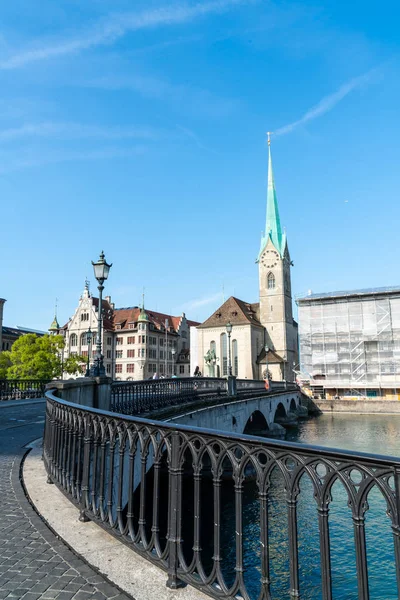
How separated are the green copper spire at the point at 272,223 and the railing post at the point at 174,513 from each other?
265 feet

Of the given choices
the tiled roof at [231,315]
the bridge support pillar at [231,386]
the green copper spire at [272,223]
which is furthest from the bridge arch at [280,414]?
the green copper spire at [272,223]

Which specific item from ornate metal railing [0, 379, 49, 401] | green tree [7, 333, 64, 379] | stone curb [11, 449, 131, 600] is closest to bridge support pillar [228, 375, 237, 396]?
ornate metal railing [0, 379, 49, 401]

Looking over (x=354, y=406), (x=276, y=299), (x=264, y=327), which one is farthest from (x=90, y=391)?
(x=276, y=299)

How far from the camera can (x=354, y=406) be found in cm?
5319

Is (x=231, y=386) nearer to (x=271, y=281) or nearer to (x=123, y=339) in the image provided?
(x=123, y=339)

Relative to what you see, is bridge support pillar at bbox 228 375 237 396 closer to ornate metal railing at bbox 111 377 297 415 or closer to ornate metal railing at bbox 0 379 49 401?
ornate metal railing at bbox 111 377 297 415

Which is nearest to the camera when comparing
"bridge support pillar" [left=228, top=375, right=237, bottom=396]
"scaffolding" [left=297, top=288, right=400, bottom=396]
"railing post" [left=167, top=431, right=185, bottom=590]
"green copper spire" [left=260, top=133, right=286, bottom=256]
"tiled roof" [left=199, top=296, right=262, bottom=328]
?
"railing post" [left=167, top=431, right=185, bottom=590]

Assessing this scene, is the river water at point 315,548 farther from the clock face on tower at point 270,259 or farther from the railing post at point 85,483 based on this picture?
the clock face on tower at point 270,259

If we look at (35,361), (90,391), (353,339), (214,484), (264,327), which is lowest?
(214,484)

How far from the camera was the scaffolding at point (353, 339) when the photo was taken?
56625mm

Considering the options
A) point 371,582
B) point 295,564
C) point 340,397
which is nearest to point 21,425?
point 371,582

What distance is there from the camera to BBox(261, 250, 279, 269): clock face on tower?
82188 mm

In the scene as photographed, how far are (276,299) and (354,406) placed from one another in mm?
30055

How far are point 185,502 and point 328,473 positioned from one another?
15917 mm
